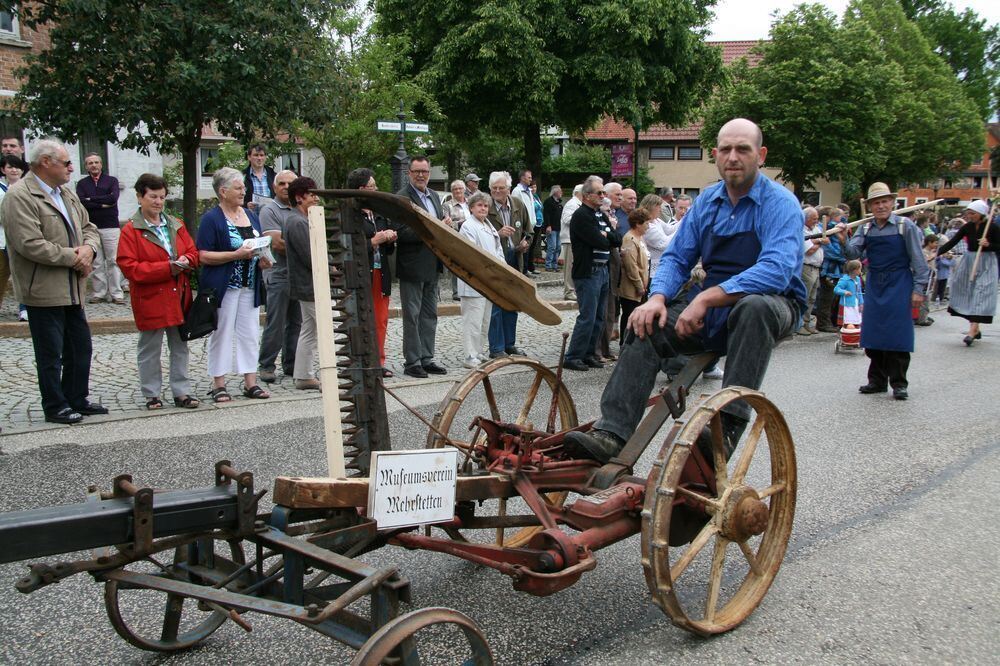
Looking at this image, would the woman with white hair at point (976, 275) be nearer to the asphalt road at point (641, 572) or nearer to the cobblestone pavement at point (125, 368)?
the asphalt road at point (641, 572)

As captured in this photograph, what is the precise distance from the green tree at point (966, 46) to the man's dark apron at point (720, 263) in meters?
69.4

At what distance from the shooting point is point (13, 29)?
56.4ft

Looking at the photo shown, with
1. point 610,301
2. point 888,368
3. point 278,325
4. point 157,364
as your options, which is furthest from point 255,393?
point 888,368

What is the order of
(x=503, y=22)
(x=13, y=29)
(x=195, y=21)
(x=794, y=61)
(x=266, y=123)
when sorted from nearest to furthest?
(x=195, y=21) < (x=266, y=123) < (x=13, y=29) < (x=503, y=22) < (x=794, y=61)

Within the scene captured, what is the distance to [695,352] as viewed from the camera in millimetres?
4129

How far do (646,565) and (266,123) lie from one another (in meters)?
10.9

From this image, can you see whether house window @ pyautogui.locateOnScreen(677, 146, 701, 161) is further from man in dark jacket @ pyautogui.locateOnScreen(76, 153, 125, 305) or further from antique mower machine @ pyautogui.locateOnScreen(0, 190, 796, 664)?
antique mower machine @ pyautogui.locateOnScreen(0, 190, 796, 664)

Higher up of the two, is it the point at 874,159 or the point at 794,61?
the point at 794,61

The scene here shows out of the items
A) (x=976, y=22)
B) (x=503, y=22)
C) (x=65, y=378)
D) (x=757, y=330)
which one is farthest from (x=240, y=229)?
(x=976, y=22)

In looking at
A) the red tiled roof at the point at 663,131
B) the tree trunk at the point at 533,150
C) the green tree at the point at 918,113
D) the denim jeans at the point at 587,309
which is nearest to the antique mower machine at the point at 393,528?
the denim jeans at the point at 587,309

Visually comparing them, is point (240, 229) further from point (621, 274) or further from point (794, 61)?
point (794, 61)

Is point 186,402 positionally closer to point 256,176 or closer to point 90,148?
point 256,176

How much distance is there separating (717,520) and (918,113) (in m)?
44.9

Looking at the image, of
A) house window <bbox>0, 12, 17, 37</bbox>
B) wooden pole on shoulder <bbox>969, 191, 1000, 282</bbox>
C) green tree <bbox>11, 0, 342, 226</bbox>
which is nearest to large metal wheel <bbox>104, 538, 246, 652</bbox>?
green tree <bbox>11, 0, 342, 226</bbox>
